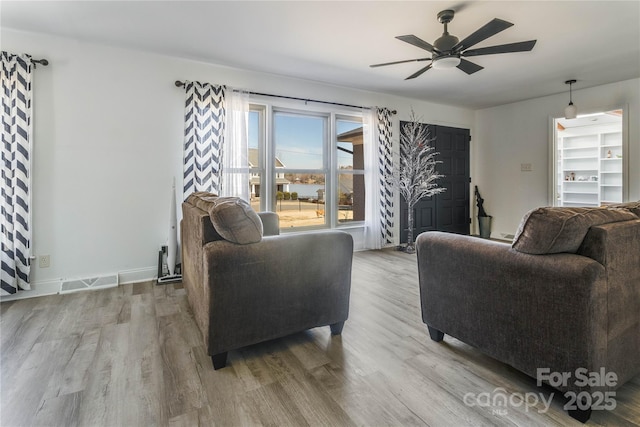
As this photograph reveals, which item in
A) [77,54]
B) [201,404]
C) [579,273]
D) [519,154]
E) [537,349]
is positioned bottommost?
[201,404]

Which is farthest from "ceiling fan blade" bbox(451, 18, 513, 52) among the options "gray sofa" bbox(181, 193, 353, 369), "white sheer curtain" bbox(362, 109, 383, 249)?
"white sheer curtain" bbox(362, 109, 383, 249)

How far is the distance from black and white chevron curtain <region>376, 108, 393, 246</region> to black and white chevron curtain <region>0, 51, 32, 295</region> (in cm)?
421

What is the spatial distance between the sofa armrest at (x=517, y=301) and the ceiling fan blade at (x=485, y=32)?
159 centimetres

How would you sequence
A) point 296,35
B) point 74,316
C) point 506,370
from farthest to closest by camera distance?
point 296,35, point 74,316, point 506,370

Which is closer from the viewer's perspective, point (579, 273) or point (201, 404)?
point (579, 273)

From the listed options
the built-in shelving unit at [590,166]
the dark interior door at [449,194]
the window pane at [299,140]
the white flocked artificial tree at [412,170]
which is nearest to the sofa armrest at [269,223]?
the window pane at [299,140]

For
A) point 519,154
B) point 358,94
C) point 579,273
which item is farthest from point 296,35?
point 519,154

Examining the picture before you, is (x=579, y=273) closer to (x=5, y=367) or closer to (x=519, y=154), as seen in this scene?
(x=5, y=367)

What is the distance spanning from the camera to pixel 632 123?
4.39 meters

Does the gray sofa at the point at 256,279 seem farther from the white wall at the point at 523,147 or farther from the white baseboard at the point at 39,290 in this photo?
the white wall at the point at 523,147

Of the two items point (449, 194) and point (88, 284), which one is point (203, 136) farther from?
point (449, 194)

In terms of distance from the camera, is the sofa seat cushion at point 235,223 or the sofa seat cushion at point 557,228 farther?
the sofa seat cushion at point 235,223

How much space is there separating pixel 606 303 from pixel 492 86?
14.3ft

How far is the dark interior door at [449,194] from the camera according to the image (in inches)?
220
